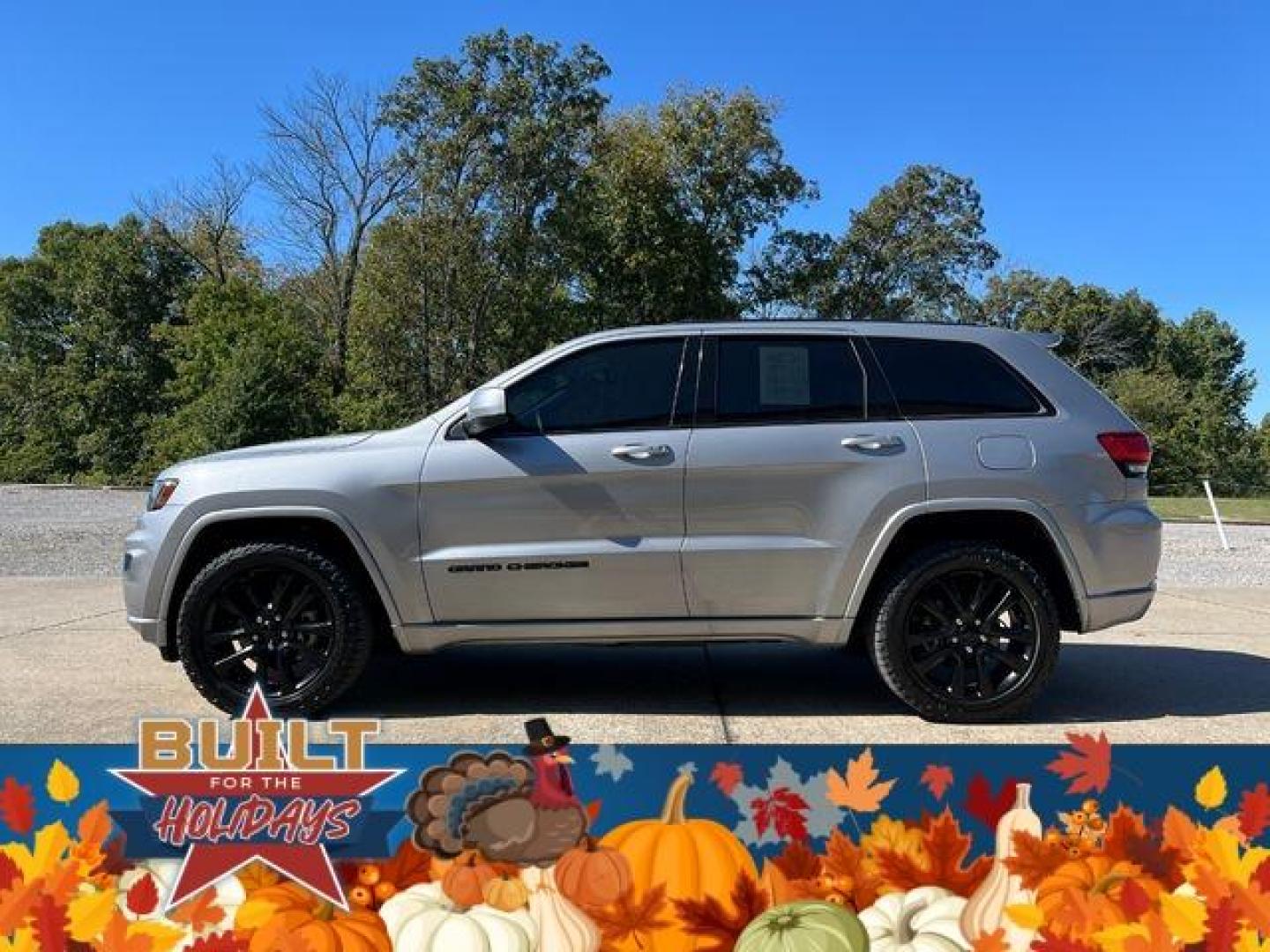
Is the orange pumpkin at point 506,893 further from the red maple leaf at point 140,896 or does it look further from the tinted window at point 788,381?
the tinted window at point 788,381

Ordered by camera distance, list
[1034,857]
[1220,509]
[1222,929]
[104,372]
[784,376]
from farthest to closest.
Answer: [104,372] → [1220,509] → [784,376] → [1034,857] → [1222,929]

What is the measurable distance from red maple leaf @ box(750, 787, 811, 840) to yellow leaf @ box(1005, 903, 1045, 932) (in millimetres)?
355

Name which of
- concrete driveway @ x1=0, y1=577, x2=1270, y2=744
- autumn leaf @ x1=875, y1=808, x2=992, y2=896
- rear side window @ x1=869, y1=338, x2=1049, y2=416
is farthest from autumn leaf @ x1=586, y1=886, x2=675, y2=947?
rear side window @ x1=869, y1=338, x2=1049, y2=416

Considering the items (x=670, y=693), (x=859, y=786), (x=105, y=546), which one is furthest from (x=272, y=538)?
(x=105, y=546)

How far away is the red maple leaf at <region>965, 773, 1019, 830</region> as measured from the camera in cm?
179

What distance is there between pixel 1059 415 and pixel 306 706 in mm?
3499

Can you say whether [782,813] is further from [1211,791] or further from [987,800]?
[1211,791]

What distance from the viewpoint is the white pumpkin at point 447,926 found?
1723 mm

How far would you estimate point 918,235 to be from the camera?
35375 mm

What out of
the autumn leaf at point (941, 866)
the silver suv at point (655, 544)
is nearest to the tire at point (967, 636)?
the silver suv at point (655, 544)

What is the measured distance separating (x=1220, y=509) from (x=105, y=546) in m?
23.4

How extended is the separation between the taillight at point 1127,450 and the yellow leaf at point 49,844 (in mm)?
4247

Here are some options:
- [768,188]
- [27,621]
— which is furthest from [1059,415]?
[768,188]

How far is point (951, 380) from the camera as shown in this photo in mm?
4781
